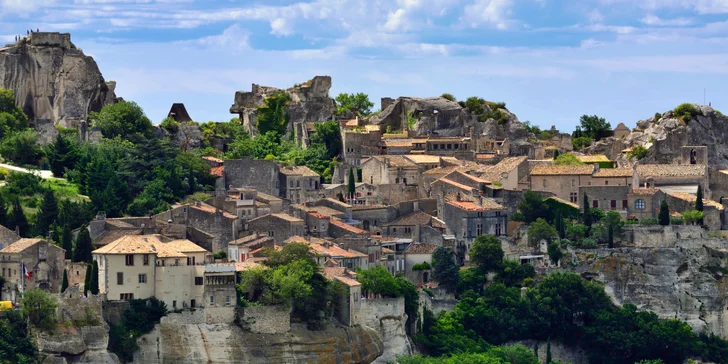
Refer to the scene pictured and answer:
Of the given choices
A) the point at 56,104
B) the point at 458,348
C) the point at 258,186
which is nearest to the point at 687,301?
the point at 458,348

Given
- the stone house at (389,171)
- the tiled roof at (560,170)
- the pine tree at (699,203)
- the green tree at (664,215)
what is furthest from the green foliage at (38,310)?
the pine tree at (699,203)

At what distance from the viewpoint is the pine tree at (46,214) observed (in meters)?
85.4

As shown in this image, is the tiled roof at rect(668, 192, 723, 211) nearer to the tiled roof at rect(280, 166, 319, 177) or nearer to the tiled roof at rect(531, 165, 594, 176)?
the tiled roof at rect(531, 165, 594, 176)

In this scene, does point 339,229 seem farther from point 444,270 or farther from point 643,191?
point 643,191

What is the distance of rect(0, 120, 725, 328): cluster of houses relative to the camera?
257 feet

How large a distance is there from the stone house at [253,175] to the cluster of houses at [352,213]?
74mm

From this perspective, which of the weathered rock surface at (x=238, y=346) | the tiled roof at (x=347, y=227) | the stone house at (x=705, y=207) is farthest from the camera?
the stone house at (x=705, y=207)

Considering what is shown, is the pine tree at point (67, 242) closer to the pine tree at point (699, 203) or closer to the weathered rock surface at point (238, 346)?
the weathered rock surface at point (238, 346)

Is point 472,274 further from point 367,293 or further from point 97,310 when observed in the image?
point 97,310

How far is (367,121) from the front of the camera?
378ft

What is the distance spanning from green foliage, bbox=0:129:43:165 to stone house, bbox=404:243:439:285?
73.1 ft

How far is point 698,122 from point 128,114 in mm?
33408

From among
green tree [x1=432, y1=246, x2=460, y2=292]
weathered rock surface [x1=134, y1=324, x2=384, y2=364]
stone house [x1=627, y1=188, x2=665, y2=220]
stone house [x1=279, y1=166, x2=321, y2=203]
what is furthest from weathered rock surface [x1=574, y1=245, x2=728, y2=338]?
weathered rock surface [x1=134, y1=324, x2=384, y2=364]

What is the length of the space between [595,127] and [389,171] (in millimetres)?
26014
